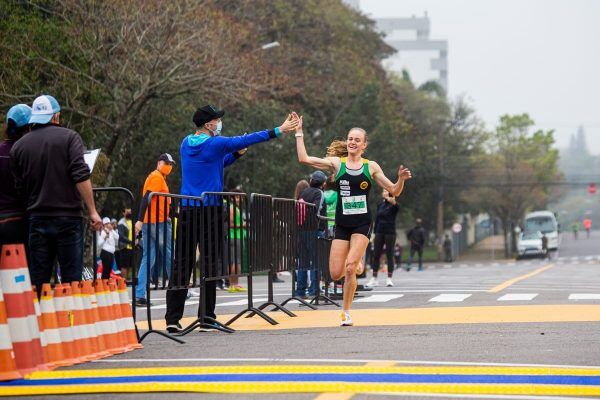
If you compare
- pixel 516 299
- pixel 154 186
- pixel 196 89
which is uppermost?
pixel 196 89

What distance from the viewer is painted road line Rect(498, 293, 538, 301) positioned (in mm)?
18094

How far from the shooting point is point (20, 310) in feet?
29.1

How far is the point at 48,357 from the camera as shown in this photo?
31.6ft

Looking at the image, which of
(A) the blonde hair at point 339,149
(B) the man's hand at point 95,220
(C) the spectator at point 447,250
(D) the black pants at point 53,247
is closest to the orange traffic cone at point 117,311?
(D) the black pants at point 53,247

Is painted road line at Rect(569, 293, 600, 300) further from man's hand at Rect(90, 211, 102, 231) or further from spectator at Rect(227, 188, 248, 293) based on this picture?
man's hand at Rect(90, 211, 102, 231)

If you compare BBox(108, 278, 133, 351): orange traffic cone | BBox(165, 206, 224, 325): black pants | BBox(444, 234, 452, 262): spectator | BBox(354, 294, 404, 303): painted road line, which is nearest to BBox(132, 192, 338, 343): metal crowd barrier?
BBox(165, 206, 224, 325): black pants

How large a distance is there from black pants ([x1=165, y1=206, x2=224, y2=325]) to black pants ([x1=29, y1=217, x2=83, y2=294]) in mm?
1644

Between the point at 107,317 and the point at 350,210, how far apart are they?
11.7 ft

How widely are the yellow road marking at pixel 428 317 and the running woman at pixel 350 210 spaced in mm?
535

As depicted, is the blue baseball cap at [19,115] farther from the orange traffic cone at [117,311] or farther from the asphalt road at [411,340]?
the asphalt road at [411,340]

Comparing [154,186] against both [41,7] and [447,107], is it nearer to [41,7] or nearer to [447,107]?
[41,7]

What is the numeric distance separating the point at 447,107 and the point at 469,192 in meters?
6.87

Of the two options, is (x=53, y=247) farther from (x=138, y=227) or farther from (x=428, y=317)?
(x=428, y=317)

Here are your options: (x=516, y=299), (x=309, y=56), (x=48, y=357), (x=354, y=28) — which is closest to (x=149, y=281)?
(x=48, y=357)
